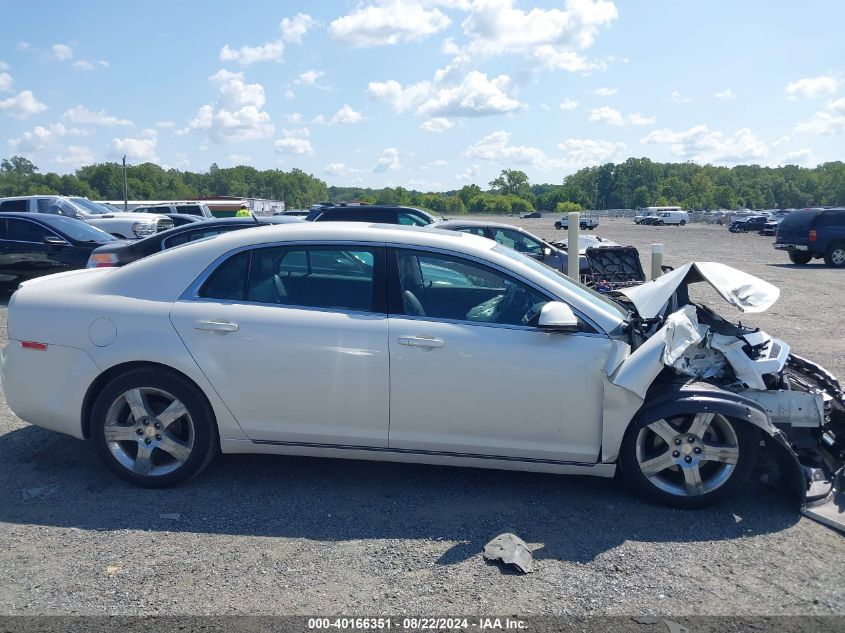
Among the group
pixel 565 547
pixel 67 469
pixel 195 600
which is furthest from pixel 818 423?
pixel 67 469

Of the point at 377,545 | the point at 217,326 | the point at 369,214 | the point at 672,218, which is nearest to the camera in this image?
the point at 377,545

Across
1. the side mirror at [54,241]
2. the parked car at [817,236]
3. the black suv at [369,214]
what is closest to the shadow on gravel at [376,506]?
the side mirror at [54,241]

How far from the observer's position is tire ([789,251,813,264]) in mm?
23156

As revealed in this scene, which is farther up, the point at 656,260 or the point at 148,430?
the point at 656,260


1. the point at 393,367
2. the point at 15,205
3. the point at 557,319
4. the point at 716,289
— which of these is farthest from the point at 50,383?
the point at 15,205

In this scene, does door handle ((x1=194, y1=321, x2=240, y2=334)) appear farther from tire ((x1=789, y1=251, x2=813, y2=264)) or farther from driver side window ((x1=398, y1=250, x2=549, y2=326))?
tire ((x1=789, y1=251, x2=813, y2=264))

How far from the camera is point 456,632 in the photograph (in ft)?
10.2

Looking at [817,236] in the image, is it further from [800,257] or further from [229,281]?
[229,281]

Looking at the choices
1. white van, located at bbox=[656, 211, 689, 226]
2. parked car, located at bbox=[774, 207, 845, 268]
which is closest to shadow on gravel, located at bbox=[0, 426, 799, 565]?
parked car, located at bbox=[774, 207, 845, 268]

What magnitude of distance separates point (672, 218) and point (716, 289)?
7957 centimetres

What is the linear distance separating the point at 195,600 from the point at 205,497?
1149mm

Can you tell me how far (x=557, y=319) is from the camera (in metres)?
4.12

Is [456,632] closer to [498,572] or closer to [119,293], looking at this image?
[498,572]

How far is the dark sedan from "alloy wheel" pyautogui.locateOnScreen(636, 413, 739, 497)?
22.5 ft
